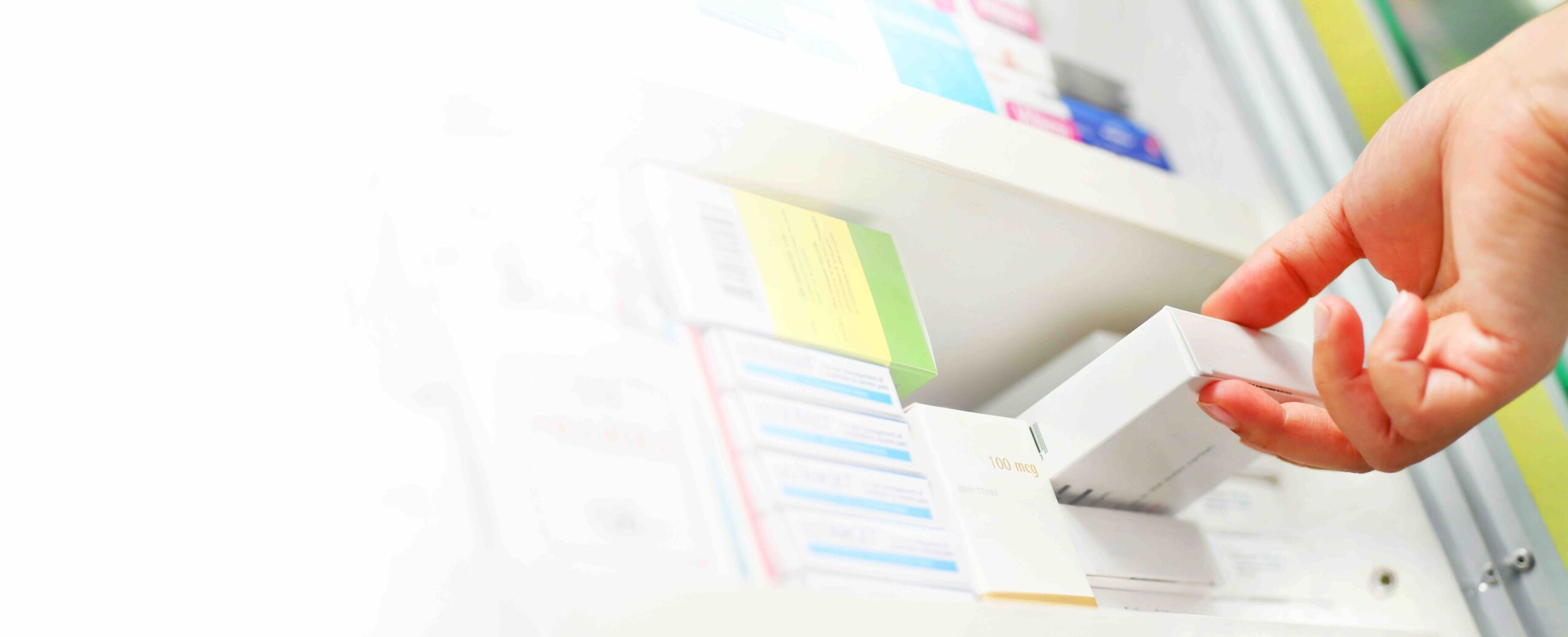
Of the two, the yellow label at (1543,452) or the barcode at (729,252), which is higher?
the barcode at (729,252)

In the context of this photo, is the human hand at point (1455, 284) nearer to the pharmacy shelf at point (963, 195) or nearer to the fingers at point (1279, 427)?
the fingers at point (1279, 427)

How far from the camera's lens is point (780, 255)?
2.14 feet

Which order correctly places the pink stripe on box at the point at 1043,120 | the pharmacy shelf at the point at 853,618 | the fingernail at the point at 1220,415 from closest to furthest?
the pharmacy shelf at the point at 853,618
the fingernail at the point at 1220,415
the pink stripe on box at the point at 1043,120

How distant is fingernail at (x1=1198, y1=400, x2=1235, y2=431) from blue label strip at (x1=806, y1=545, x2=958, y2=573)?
19 cm

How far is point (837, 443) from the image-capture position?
58 cm

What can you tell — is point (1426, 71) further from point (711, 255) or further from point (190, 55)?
point (190, 55)

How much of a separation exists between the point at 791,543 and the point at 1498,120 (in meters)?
0.45

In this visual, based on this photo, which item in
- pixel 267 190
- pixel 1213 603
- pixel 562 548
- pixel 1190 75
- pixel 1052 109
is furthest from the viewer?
pixel 1190 75

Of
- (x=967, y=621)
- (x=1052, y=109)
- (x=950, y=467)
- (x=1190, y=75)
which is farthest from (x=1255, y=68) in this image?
(x=967, y=621)

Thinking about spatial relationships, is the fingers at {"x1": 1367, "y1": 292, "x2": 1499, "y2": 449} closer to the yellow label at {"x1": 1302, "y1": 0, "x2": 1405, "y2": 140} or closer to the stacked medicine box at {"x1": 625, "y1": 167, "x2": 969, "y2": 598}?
the stacked medicine box at {"x1": 625, "y1": 167, "x2": 969, "y2": 598}

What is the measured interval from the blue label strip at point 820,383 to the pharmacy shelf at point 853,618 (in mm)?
144

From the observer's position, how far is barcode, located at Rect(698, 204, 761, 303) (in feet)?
1.99

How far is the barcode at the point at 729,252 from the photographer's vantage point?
61 cm

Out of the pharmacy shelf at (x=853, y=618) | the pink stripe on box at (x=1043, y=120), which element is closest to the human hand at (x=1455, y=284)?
the pharmacy shelf at (x=853, y=618)
